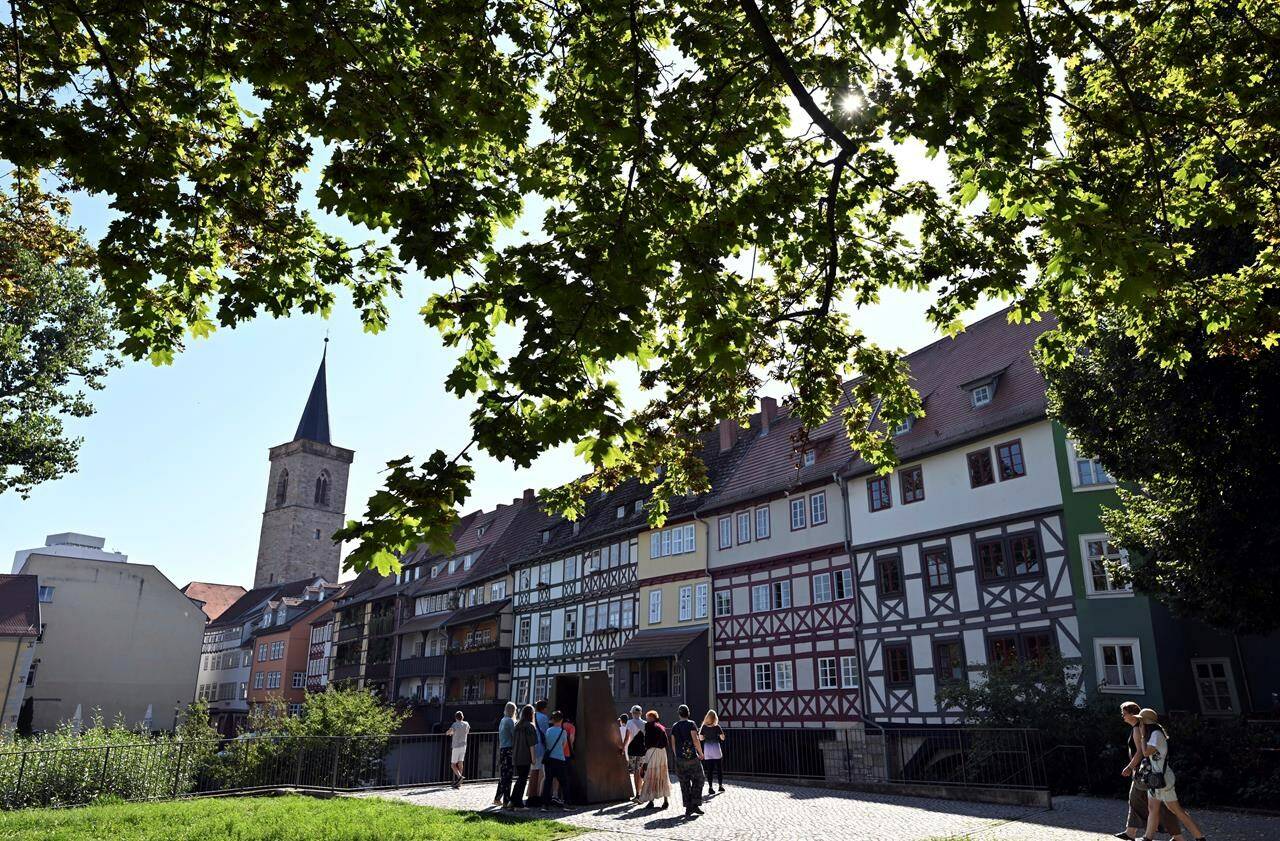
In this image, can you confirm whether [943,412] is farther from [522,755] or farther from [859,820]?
[522,755]

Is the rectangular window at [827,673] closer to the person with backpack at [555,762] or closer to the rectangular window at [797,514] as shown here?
the rectangular window at [797,514]

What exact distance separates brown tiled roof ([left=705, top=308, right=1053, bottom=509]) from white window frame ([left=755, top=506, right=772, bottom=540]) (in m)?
0.58

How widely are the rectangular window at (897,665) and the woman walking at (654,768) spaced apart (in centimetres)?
1303

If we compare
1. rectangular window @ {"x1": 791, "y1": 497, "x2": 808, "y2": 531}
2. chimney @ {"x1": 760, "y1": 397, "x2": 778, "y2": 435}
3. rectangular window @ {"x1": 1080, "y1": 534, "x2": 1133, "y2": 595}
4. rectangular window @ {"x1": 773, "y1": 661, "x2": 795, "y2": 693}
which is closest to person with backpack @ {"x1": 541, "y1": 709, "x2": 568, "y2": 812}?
rectangular window @ {"x1": 1080, "y1": 534, "x2": 1133, "y2": 595}

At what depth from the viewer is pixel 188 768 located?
1714 centimetres

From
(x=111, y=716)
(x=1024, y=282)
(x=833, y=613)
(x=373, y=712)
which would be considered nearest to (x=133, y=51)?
(x=1024, y=282)

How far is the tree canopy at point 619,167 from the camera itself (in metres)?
6.60

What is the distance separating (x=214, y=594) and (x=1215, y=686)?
99.8 metres

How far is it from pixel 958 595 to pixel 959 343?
30.0ft

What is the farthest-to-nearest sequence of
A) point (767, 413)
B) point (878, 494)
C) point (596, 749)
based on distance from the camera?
point (767, 413)
point (878, 494)
point (596, 749)

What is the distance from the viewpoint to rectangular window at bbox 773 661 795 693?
28.7 m

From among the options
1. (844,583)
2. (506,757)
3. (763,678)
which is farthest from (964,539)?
(506,757)

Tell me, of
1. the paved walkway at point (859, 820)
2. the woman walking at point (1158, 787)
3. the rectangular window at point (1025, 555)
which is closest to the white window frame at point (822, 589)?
the rectangular window at point (1025, 555)

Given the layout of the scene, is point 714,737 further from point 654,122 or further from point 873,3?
point 873,3
